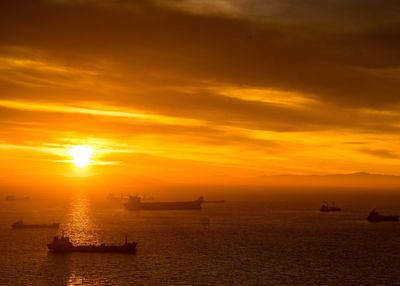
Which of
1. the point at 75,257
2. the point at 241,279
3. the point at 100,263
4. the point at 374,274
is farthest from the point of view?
the point at 75,257

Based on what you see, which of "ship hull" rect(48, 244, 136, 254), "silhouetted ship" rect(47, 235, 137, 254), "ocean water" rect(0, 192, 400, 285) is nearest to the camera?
"ocean water" rect(0, 192, 400, 285)

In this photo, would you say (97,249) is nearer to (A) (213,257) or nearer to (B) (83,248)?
(B) (83,248)

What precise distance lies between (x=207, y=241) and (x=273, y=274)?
152ft

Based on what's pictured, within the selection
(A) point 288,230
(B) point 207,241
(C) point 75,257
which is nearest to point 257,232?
(A) point 288,230

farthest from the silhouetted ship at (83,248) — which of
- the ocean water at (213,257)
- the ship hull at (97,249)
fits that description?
the ocean water at (213,257)

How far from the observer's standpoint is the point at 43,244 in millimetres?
134375

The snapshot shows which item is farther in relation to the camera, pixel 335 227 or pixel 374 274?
pixel 335 227

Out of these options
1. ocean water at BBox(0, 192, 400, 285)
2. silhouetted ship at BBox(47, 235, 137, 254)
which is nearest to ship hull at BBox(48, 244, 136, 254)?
silhouetted ship at BBox(47, 235, 137, 254)

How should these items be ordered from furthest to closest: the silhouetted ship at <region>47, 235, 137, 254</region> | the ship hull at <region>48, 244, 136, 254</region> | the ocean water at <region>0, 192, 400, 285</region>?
the silhouetted ship at <region>47, 235, 137, 254</region> → the ship hull at <region>48, 244, 136, 254</region> → the ocean water at <region>0, 192, 400, 285</region>

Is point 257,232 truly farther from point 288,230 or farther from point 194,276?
point 194,276

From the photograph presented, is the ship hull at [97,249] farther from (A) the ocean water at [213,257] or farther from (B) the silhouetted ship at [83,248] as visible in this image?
(A) the ocean water at [213,257]

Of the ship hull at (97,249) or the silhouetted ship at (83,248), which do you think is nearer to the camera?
the ship hull at (97,249)

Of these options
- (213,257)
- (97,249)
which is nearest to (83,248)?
(97,249)

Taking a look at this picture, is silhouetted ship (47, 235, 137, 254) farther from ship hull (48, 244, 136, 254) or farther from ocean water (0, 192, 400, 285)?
ocean water (0, 192, 400, 285)
